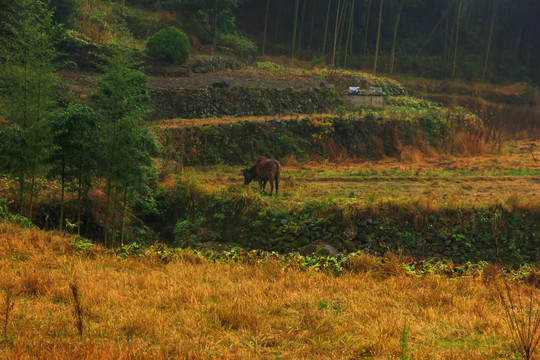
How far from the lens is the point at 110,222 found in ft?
34.9

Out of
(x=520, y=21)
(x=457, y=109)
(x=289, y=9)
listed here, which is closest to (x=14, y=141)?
(x=457, y=109)

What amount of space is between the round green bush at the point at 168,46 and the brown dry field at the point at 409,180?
28.7ft

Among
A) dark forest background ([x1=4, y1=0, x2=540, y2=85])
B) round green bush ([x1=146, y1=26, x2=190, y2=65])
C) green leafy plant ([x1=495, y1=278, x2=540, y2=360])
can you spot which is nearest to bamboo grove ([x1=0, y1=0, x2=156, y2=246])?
green leafy plant ([x1=495, y1=278, x2=540, y2=360])

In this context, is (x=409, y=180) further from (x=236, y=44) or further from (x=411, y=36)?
(x=411, y=36)

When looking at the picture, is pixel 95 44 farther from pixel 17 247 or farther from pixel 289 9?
pixel 289 9

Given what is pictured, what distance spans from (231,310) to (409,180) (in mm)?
11208

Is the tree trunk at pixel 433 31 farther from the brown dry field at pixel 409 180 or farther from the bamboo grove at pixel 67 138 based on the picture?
the bamboo grove at pixel 67 138

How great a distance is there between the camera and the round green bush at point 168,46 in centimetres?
2186

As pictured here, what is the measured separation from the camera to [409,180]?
14.8 m

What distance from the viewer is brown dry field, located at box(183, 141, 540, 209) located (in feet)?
39.4

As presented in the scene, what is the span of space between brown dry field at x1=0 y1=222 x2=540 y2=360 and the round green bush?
53.8ft

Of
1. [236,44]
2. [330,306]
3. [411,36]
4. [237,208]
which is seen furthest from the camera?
[411,36]

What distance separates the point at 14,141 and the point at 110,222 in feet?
9.84

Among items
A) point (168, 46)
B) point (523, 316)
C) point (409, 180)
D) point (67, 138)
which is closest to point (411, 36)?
point (168, 46)
